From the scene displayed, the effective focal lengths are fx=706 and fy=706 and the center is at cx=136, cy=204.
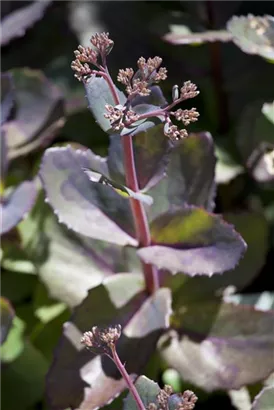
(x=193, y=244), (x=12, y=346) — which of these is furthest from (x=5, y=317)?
(x=193, y=244)

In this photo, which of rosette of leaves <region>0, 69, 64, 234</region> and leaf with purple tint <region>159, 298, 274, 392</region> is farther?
rosette of leaves <region>0, 69, 64, 234</region>

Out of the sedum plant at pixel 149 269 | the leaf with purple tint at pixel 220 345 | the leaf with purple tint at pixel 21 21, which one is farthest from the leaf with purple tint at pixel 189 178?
the leaf with purple tint at pixel 21 21

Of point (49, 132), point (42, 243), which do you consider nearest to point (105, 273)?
point (42, 243)

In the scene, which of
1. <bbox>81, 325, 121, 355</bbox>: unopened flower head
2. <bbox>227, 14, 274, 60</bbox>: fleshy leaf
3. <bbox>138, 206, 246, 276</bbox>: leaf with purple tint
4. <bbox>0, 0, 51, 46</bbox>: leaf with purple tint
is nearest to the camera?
<bbox>81, 325, 121, 355</bbox>: unopened flower head

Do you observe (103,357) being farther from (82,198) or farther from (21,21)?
(21,21)

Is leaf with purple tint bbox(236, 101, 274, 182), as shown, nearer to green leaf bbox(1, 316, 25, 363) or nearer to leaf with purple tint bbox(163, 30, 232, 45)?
leaf with purple tint bbox(163, 30, 232, 45)

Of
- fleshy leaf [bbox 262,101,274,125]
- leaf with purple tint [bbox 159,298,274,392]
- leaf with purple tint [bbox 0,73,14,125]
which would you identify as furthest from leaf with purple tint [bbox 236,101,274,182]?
leaf with purple tint [bbox 0,73,14,125]

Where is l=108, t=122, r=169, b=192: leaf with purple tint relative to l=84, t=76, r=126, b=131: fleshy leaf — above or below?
below

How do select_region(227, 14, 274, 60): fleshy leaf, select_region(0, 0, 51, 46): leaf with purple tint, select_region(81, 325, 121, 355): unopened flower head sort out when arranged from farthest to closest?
select_region(0, 0, 51, 46): leaf with purple tint < select_region(227, 14, 274, 60): fleshy leaf < select_region(81, 325, 121, 355): unopened flower head
